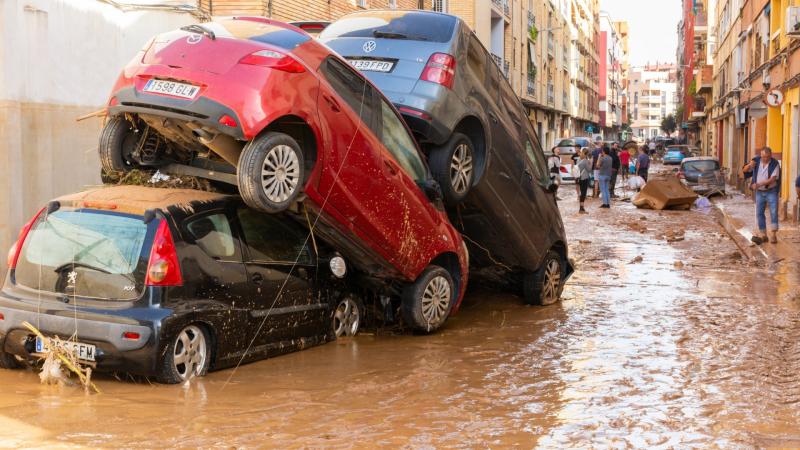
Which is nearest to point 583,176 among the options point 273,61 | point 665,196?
point 665,196

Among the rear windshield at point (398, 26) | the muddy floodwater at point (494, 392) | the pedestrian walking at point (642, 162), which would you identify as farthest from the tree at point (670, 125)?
the rear windshield at point (398, 26)

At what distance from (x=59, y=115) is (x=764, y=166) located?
12.1 m

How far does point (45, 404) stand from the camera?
6012 millimetres

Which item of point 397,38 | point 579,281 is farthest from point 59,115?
point 579,281

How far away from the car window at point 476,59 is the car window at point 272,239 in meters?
2.55

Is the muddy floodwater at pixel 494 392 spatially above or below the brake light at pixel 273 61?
below

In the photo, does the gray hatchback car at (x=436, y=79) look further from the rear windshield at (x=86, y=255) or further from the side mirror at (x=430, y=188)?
the rear windshield at (x=86, y=255)

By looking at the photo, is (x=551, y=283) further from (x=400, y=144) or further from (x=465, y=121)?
(x=400, y=144)

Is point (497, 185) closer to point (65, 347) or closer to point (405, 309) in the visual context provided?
point (405, 309)

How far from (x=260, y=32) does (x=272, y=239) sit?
1593 mm

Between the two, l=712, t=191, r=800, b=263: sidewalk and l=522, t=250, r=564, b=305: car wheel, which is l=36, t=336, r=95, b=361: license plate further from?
l=712, t=191, r=800, b=263: sidewalk

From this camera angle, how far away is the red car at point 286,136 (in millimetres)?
6562

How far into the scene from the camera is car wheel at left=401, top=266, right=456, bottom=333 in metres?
8.55

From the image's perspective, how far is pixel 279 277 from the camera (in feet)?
24.4
